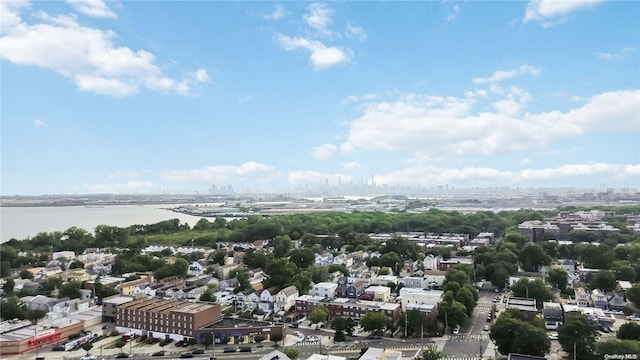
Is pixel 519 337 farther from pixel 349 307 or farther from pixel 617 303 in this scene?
pixel 617 303

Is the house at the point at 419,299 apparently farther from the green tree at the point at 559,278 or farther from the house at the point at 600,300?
the green tree at the point at 559,278

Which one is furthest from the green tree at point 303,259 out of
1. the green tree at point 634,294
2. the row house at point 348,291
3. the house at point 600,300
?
the green tree at point 634,294

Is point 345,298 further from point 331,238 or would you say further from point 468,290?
point 331,238

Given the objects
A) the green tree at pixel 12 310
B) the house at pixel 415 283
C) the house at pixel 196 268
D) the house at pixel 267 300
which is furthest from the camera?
the house at pixel 196 268

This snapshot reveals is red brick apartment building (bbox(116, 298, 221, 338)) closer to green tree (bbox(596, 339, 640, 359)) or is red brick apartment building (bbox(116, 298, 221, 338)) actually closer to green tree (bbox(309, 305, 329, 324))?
green tree (bbox(309, 305, 329, 324))

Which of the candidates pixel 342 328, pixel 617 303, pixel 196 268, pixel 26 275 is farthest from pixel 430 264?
pixel 26 275

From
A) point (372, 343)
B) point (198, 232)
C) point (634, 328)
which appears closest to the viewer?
point (634, 328)

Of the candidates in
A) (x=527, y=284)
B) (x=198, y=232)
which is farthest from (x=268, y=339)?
(x=198, y=232)
